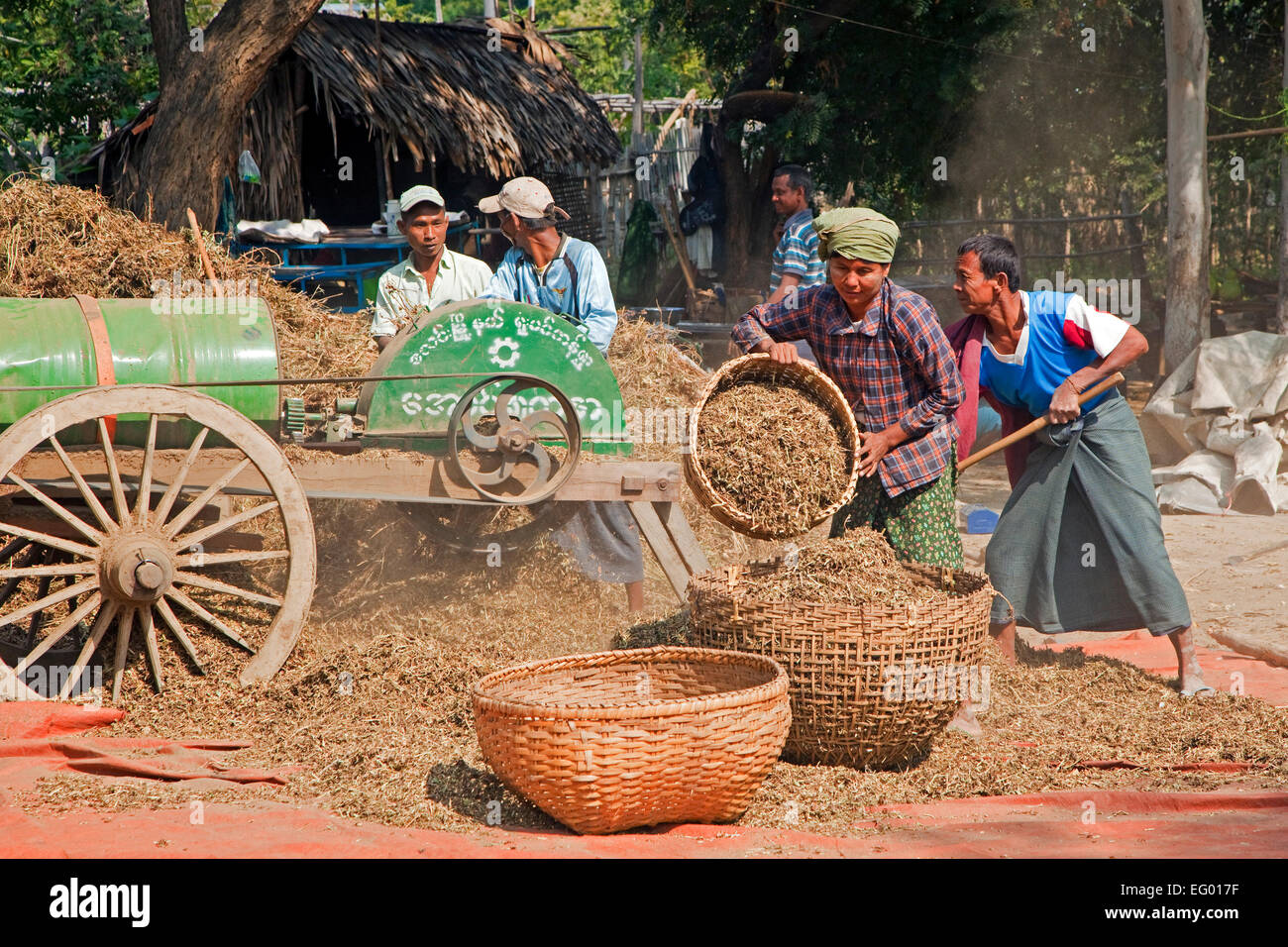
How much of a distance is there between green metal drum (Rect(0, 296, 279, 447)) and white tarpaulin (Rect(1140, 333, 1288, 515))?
614 centimetres

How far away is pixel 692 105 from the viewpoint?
20.2 metres

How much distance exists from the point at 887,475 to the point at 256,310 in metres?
2.44

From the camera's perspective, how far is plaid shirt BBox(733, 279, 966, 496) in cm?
426

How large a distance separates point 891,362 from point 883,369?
0.13 feet

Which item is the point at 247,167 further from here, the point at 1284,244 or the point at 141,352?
the point at 1284,244

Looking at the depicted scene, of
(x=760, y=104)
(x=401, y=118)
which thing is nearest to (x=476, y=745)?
(x=401, y=118)

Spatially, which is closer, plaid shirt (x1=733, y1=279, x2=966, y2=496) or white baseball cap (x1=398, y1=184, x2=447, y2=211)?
plaid shirt (x1=733, y1=279, x2=966, y2=496)

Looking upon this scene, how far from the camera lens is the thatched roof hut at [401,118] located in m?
10.6

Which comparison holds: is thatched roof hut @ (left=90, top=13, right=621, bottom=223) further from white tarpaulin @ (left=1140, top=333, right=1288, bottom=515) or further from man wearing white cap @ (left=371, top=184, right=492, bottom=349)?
white tarpaulin @ (left=1140, top=333, right=1288, bottom=515)

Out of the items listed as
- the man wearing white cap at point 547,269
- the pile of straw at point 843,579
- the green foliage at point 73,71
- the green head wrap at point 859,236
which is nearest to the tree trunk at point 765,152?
the green foliage at point 73,71

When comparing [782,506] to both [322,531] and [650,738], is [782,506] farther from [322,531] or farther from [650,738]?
[322,531]

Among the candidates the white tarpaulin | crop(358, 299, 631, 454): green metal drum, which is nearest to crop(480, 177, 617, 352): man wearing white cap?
crop(358, 299, 631, 454): green metal drum

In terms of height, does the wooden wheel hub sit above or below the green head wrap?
below

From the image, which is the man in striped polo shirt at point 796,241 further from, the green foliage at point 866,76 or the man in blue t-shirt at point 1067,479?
the green foliage at point 866,76
